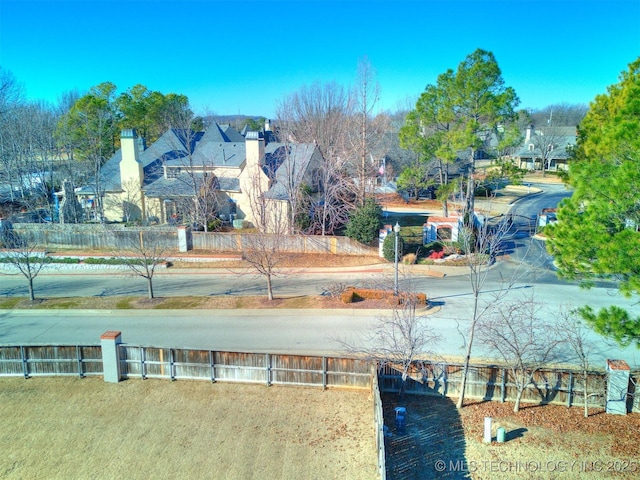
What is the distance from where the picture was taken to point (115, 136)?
2169 inches

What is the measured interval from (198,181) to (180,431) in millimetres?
24764

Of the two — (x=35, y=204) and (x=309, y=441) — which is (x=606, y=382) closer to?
(x=309, y=441)

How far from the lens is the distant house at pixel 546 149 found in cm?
6606

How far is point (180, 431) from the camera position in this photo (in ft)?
42.0

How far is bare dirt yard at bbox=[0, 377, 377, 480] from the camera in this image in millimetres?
11414

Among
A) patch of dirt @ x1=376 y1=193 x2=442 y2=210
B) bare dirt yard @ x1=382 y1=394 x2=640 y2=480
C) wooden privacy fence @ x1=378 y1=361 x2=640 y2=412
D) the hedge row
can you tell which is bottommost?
bare dirt yard @ x1=382 y1=394 x2=640 y2=480

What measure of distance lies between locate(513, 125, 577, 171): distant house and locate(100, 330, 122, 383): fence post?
60.4 metres

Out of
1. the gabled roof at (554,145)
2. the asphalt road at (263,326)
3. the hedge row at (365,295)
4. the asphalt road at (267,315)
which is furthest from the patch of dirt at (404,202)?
the gabled roof at (554,145)

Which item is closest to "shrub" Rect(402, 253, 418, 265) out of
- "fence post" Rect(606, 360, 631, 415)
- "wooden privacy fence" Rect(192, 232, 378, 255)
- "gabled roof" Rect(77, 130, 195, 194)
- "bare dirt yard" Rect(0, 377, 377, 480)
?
"wooden privacy fence" Rect(192, 232, 378, 255)

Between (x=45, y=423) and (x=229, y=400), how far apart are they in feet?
16.4

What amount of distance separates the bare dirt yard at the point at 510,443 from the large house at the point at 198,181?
2051 centimetres

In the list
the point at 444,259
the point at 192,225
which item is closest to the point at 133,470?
the point at 444,259

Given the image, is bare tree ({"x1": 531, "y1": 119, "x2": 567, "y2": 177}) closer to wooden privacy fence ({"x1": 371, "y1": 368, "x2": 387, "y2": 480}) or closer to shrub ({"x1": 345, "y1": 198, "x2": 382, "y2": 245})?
shrub ({"x1": 345, "y1": 198, "x2": 382, "y2": 245})

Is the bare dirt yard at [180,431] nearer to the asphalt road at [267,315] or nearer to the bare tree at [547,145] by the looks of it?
the asphalt road at [267,315]
